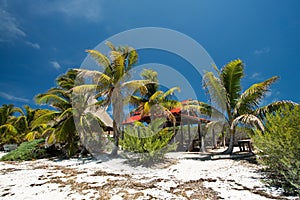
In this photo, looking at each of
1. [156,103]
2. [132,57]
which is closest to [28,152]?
[156,103]

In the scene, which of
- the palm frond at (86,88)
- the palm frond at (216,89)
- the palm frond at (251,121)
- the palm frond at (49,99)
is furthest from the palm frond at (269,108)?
the palm frond at (49,99)

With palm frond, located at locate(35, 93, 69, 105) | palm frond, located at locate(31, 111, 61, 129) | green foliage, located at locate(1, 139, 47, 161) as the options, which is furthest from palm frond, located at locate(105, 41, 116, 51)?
green foliage, located at locate(1, 139, 47, 161)

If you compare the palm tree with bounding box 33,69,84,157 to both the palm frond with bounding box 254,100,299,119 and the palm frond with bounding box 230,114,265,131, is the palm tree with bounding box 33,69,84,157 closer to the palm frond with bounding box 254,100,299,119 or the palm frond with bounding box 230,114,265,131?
the palm frond with bounding box 230,114,265,131

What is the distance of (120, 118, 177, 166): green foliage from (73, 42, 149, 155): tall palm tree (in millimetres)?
2381

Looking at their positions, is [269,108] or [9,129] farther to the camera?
[9,129]

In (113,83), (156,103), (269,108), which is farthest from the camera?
(156,103)

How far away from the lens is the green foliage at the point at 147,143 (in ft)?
23.1

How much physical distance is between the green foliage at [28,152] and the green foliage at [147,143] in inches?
291

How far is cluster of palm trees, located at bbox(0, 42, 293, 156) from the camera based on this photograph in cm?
847

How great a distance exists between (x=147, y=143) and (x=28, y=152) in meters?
8.80

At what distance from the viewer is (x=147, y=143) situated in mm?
7020

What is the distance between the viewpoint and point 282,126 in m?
3.92

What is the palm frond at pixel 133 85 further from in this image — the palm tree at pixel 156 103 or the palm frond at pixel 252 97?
the palm frond at pixel 252 97

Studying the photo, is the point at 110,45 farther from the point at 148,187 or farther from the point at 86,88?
the point at 148,187
